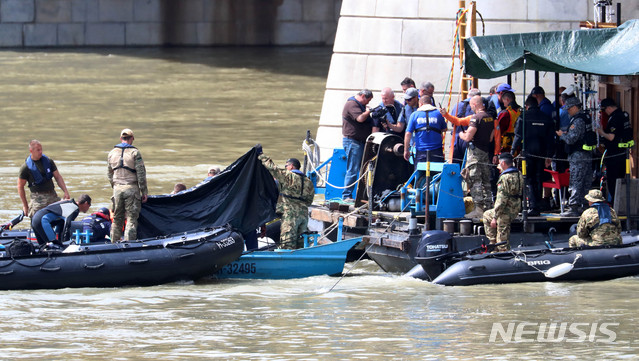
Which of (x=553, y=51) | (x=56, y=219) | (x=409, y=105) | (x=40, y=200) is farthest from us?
(x=409, y=105)

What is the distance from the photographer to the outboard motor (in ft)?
49.4

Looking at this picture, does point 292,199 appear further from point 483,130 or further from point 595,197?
point 595,197

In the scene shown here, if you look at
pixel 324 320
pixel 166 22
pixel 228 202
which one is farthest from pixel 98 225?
pixel 166 22

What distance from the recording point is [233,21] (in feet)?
167

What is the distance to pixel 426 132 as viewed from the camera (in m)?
16.1

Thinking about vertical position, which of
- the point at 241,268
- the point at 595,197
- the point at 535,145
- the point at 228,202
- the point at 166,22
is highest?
the point at 166,22

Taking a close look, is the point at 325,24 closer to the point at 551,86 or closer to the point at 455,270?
the point at 551,86

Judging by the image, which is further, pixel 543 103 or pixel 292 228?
pixel 543 103

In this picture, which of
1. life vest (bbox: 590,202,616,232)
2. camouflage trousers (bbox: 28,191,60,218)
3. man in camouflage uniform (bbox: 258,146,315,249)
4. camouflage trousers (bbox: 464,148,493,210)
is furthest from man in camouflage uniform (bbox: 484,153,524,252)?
camouflage trousers (bbox: 28,191,60,218)

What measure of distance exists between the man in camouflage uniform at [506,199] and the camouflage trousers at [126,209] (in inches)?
183

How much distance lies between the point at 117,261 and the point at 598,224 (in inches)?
240

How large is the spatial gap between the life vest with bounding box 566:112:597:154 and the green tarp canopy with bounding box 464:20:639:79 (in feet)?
2.20

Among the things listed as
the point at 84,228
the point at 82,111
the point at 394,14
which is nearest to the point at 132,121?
the point at 82,111

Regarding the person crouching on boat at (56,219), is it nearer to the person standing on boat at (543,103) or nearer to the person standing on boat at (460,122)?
the person standing on boat at (460,122)
